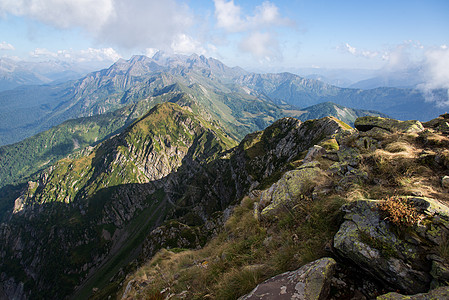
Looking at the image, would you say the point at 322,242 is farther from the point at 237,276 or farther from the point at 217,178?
the point at 217,178

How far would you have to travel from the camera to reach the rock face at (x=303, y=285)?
6.43 meters

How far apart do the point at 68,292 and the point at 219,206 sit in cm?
18329

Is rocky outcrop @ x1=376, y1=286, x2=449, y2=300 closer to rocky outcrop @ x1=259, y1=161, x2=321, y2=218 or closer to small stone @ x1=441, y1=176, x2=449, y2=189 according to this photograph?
small stone @ x1=441, y1=176, x2=449, y2=189

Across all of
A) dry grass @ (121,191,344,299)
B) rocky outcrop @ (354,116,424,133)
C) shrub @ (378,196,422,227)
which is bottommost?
dry grass @ (121,191,344,299)

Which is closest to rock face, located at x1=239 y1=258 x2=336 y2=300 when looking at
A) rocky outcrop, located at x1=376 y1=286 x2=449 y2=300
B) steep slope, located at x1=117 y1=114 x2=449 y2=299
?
steep slope, located at x1=117 y1=114 x2=449 y2=299

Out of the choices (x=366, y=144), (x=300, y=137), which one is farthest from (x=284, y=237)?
(x=300, y=137)

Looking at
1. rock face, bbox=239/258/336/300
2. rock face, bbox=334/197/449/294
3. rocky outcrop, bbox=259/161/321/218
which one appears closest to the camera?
rock face, bbox=334/197/449/294

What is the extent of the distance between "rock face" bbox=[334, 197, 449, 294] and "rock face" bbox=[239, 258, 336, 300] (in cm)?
105

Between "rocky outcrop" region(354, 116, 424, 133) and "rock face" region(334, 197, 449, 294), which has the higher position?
"rocky outcrop" region(354, 116, 424, 133)

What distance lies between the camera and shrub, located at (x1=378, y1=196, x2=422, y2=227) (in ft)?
22.0

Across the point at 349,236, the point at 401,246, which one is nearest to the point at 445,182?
the point at 401,246

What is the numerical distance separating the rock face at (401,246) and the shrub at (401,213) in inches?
5.5

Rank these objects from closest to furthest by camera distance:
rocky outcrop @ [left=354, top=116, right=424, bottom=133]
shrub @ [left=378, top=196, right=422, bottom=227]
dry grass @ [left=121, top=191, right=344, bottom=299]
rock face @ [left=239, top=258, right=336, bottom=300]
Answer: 1. rock face @ [left=239, top=258, right=336, bottom=300]
2. shrub @ [left=378, top=196, right=422, bottom=227]
3. dry grass @ [left=121, top=191, right=344, bottom=299]
4. rocky outcrop @ [left=354, top=116, right=424, bottom=133]

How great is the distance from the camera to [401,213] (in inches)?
270
